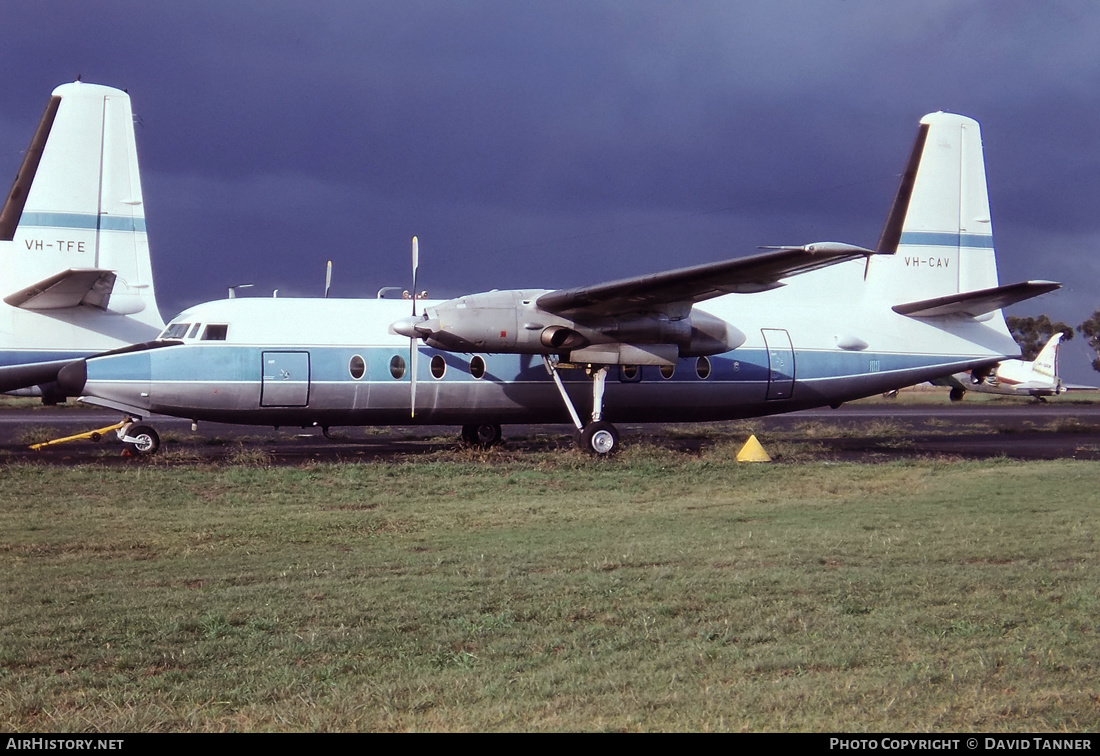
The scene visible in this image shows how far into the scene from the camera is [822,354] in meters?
21.9

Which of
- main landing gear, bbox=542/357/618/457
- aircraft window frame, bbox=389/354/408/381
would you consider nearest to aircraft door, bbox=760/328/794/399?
main landing gear, bbox=542/357/618/457

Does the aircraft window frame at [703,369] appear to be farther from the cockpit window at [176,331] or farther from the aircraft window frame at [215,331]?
the cockpit window at [176,331]

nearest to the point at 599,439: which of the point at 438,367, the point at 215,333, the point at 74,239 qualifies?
the point at 438,367

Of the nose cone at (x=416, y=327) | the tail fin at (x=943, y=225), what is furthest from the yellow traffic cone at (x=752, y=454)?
the tail fin at (x=943, y=225)

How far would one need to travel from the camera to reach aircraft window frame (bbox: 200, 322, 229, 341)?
18.7m

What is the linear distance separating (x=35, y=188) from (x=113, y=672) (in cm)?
2100

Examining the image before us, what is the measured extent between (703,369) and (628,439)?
449 cm

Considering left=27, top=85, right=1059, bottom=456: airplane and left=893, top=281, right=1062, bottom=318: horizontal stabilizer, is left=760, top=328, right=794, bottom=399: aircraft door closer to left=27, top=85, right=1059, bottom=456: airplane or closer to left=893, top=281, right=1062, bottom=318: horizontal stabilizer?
left=27, top=85, right=1059, bottom=456: airplane

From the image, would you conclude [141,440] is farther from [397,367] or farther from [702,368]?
[702,368]

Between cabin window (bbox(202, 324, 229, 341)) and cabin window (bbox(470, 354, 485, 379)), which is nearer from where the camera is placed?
cabin window (bbox(202, 324, 229, 341))

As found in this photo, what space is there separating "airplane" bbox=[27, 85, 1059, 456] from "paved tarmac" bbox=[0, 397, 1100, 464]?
107 centimetres

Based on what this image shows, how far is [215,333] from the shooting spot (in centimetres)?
1872

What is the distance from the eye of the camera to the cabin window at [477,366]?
1997cm

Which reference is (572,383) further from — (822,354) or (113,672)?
(113,672)
